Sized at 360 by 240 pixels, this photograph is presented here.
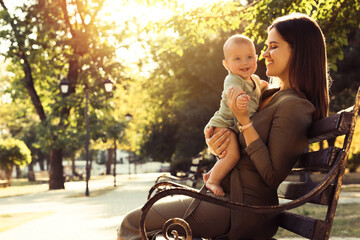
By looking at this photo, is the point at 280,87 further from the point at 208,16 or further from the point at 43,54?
the point at 43,54

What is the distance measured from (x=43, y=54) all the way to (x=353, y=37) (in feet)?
50.8

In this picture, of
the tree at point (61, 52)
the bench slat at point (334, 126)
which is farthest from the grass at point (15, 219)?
the tree at point (61, 52)

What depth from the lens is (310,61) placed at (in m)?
2.90

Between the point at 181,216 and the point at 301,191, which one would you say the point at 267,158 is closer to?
the point at 301,191

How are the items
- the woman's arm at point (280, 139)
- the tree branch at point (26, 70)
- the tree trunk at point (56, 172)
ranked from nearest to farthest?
the woman's arm at point (280, 139) → the tree branch at point (26, 70) → the tree trunk at point (56, 172)

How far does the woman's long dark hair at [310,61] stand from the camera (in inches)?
114

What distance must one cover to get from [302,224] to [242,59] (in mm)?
1018

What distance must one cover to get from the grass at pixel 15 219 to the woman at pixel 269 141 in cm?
693

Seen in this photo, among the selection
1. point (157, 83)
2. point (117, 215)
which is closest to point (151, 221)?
point (117, 215)

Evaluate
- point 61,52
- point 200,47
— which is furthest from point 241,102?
point 200,47

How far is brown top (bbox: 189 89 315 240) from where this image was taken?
8.95 ft

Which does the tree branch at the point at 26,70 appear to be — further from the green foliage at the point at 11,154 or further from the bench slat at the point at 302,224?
the bench slat at the point at 302,224

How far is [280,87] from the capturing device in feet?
10.5

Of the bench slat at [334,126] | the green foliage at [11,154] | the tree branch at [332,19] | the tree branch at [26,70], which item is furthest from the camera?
the green foliage at [11,154]
